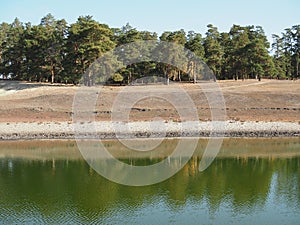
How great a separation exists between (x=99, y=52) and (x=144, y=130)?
2155 cm

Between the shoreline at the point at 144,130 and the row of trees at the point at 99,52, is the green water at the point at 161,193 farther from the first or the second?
the row of trees at the point at 99,52

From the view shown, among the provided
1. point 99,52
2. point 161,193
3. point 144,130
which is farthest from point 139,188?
point 99,52

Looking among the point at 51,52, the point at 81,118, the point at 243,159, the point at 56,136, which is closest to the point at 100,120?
the point at 81,118

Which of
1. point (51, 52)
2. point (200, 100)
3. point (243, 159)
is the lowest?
point (243, 159)

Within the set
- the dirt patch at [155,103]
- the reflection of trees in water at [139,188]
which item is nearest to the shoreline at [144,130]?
the dirt patch at [155,103]

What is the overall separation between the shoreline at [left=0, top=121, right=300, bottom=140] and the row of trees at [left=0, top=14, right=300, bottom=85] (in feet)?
60.9

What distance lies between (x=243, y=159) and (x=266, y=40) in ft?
180

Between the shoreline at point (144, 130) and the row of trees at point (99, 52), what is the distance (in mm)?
18551

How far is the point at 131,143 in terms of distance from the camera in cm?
3841

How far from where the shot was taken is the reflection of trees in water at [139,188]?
64.9 ft

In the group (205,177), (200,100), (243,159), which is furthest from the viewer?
(200,100)

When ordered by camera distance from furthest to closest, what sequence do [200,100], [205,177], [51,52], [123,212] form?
[51,52] < [200,100] < [205,177] < [123,212]

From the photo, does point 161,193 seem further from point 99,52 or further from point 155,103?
point 99,52

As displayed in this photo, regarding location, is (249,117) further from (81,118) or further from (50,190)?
(50,190)
